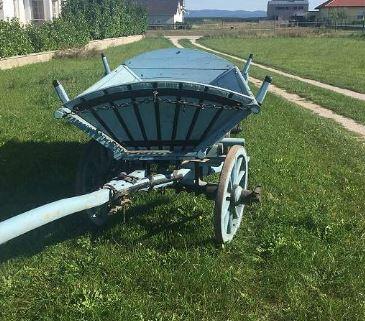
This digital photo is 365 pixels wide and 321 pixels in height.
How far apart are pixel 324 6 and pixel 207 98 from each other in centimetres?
10121

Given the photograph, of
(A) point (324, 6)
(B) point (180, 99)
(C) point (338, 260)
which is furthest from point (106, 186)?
(A) point (324, 6)

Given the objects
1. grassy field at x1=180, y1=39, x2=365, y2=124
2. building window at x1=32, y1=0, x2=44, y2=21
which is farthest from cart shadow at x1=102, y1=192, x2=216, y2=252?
building window at x1=32, y1=0, x2=44, y2=21

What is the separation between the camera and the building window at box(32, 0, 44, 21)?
46.4 metres

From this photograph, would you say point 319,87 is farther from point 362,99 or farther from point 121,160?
point 121,160

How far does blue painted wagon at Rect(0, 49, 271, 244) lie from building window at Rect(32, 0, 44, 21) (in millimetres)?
44660

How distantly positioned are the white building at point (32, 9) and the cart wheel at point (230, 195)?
119 feet

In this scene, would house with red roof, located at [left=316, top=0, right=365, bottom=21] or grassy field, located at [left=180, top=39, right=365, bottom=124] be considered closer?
grassy field, located at [left=180, top=39, right=365, bottom=124]

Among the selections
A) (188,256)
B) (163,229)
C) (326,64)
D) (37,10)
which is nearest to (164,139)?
(163,229)

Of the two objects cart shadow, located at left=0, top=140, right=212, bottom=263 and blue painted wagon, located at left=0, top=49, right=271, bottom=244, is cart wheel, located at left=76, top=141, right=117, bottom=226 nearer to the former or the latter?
blue painted wagon, located at left=0, top=49, right=271, bottom=244

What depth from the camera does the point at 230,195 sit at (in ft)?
16.0

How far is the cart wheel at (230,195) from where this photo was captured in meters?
4.50

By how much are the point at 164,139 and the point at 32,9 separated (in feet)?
148

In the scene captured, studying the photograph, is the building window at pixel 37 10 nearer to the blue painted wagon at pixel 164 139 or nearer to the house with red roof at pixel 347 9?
the blue painted wagon at pixel 164 139

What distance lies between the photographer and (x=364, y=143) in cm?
1006
